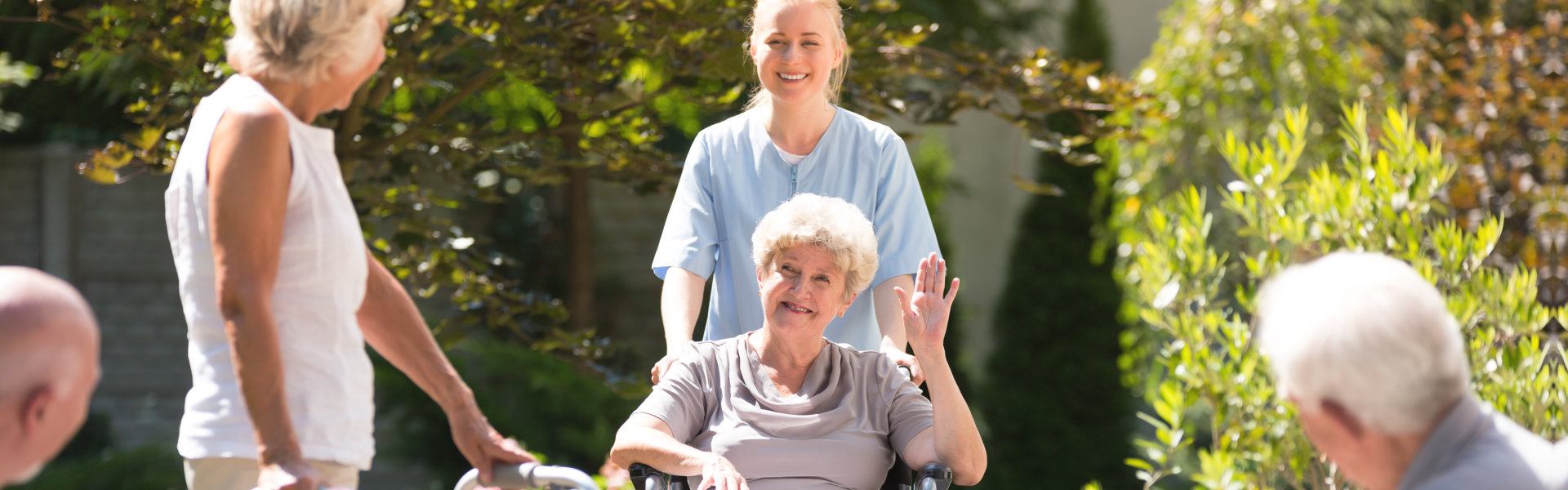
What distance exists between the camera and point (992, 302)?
859 centimetres

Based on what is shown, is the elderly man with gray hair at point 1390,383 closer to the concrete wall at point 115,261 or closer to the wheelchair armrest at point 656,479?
the wheelchair armrest at point 656,479

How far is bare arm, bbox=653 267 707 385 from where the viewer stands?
2.32m

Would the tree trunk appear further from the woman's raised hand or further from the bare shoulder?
the bare shoulder

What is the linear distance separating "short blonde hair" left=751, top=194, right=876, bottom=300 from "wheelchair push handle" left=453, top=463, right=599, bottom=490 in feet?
2.22

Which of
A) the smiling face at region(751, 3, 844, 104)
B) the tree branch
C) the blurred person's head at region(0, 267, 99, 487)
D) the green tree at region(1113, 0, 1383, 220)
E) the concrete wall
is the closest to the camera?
the blurred person's head at region(0, 267, 99, 487)

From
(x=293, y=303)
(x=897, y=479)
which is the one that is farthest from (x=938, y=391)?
(x=293, y=303)

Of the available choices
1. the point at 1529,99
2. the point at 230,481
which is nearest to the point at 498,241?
the point at 1529,99

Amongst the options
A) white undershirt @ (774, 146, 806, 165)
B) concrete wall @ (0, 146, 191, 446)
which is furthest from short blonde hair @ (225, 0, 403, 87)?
concrete wall @ (0, 146, 191, 446)

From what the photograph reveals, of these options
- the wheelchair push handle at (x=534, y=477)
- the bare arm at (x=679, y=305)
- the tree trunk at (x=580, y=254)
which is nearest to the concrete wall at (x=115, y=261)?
the tree trunk at (x=580, y=254)

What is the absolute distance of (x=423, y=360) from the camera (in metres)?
1.59

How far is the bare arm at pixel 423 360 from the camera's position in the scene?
158cm

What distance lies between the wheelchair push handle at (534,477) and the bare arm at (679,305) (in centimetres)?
70

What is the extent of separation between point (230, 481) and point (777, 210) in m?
1.05

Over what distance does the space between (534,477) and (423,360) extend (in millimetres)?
205
